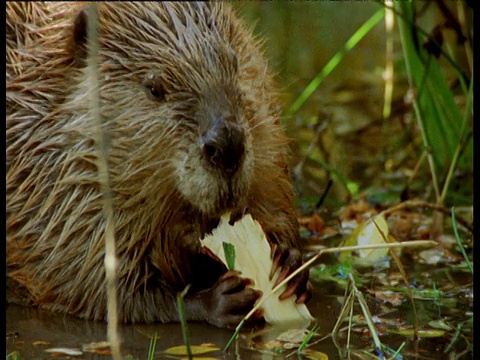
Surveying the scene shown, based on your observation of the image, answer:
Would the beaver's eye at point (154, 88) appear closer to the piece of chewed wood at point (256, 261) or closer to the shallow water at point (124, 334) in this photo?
the piece of chewed wood at point (256, 261)

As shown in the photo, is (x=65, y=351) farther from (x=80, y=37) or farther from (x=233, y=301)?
(x=80, y=37)

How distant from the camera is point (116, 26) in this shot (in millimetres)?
2965

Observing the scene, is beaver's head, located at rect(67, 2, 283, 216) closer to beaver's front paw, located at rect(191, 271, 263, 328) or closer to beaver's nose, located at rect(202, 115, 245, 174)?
beaver's nose, located at rect(202, 115, 245, 174)

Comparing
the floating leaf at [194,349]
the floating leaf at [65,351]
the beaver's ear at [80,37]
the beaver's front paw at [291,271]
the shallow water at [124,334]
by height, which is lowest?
the shallow water at [124,334]

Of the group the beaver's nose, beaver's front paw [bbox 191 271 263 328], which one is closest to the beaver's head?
the beaver's nose

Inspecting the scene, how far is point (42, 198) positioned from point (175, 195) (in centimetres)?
51

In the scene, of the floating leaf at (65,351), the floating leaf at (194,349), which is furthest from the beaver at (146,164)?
the floating leaf at (65,351)

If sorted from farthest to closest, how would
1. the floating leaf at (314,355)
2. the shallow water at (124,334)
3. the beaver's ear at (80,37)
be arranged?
the beaver's ear at (80,37), the shallow water at (124,334), the floating leaf at (314,355)

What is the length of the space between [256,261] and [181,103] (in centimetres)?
52

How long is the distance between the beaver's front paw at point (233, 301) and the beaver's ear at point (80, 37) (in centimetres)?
85

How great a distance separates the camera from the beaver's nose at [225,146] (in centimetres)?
258

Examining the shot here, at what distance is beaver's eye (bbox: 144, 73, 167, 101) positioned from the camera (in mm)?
2842
